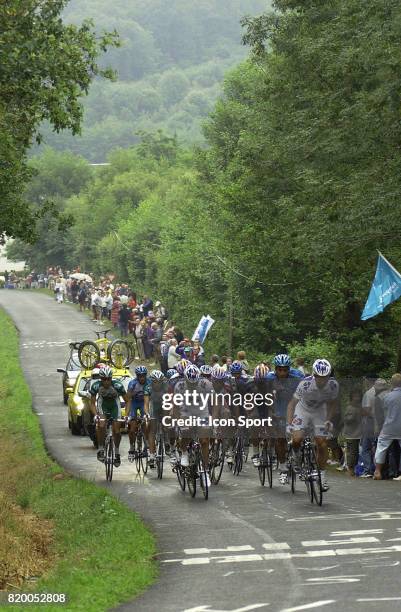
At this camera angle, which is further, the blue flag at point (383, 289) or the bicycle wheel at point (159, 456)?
the blue flag at point (383, 289)

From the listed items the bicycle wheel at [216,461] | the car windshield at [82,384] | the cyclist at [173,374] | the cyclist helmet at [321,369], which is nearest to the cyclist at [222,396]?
the bicycle wheel at [216,461]

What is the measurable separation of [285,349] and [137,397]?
1913 centimetres

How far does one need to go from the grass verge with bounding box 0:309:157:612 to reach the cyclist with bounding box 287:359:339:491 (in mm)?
2624

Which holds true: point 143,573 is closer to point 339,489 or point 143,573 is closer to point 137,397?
point 339,489

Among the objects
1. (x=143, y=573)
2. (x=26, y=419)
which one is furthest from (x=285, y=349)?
(x=143, y=573)

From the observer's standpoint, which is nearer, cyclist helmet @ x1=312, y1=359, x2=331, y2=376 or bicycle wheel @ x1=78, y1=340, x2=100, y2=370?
cyclist helmet @ x1=312, y1=359, x2=331, y2=376

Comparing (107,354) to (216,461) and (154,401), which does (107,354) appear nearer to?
(216,461)

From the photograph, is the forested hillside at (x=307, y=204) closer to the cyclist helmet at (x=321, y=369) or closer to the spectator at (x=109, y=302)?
the spectator at (x=109, y=302)

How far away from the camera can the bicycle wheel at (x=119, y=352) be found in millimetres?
33500

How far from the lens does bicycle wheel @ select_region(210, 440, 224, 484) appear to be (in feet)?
69.3

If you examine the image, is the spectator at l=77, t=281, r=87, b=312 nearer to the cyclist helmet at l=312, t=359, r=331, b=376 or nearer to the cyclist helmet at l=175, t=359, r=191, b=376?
the cyclist helmet at l=175, t=359, r=191, b=376

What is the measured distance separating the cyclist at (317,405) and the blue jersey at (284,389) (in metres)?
1.80

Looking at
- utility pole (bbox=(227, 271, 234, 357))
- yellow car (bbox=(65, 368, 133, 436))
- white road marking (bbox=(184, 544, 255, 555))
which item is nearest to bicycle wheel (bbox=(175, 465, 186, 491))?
white road marking (bbox=(184, 544, 255, 555))

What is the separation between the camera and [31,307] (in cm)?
7800
